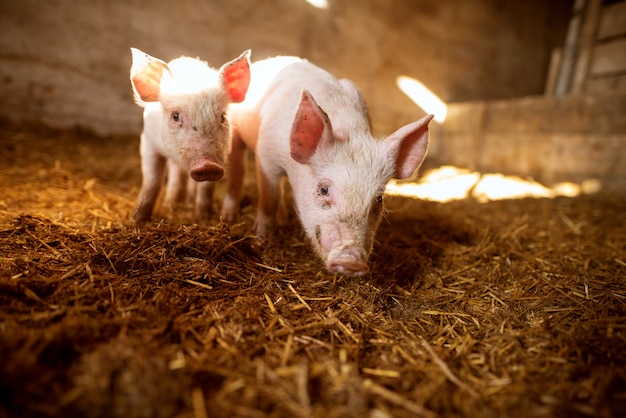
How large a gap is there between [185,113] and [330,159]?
1.25 meters

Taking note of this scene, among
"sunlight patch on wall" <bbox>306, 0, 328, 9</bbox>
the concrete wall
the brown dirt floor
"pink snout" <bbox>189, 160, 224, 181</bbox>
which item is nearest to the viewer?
the brown dirt floor

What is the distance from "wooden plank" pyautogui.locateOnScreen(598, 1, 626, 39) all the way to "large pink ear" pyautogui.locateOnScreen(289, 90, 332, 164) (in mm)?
8280

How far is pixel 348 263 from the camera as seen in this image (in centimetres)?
197

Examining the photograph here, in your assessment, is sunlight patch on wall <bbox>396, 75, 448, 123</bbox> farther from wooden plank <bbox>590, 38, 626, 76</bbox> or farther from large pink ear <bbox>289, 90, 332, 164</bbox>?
large pink ear <bbox>289, 90, 332, 164</bbox>

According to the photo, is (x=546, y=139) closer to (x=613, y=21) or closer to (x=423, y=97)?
(x=613, y=21)

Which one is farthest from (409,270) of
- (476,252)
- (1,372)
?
(1,372)

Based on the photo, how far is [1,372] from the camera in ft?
4.11

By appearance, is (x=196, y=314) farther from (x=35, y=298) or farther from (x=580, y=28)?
(x=580, y=28)

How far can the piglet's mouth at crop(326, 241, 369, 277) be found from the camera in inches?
77.6

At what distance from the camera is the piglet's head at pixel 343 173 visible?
221 centimetres

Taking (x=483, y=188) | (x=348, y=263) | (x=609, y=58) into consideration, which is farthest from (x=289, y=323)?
(x=609, y=58)

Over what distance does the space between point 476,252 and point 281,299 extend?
5.96 ft

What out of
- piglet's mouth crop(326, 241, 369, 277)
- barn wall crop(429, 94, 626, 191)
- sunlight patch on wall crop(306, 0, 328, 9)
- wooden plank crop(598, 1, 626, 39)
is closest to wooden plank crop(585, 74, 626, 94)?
wooden plank crop(598, 1, 626, 39)

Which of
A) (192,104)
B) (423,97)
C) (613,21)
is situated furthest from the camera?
(423,97)
